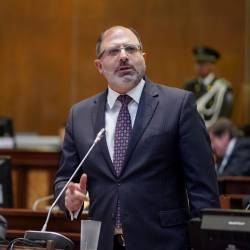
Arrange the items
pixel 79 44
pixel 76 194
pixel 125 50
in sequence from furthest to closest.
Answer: pixel 79 44, pixel 125 50, pixel 76 194

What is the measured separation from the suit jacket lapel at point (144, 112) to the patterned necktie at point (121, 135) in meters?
0.04

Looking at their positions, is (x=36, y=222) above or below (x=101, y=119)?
below

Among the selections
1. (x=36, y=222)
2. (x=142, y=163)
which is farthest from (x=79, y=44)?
(x=142, y=163)

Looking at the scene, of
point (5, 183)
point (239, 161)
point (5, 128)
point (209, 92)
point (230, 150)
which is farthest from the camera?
point (209, 92)

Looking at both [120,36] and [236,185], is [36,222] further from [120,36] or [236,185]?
[236,185]

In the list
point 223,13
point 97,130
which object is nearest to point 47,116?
point 223,13

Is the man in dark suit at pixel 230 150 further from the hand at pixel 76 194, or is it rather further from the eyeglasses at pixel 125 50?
the hand at pixel 76 194

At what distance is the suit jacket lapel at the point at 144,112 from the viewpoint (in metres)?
2.89

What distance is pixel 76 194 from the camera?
2713mm

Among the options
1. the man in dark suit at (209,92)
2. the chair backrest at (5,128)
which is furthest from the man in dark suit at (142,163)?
the man in dark suit at (209,92)

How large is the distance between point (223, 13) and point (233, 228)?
8.03 m

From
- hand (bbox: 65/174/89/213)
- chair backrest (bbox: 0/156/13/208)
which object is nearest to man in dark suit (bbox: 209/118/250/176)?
chair backrest (bbox: 0/156/13/208)

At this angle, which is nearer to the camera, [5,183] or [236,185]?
[5,183]

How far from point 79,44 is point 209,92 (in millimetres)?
2865
